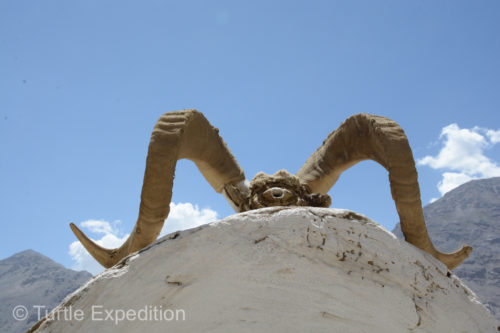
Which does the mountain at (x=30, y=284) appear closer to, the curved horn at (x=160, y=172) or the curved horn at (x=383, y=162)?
the curved horn at (x=160, y=172)

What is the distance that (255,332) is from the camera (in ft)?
5.07

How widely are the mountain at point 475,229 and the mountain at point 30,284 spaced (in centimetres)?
2048

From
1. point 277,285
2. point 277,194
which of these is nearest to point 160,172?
point 277,194

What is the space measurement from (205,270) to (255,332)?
388 mm

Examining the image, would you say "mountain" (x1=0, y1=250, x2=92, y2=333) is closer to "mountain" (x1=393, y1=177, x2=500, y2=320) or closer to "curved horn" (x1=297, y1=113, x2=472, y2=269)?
"curved horn" (x1=297, y1=113, x2=472, y2=269)

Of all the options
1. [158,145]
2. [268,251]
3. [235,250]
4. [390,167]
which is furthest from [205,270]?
[390,167]

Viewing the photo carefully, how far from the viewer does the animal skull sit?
312 centimetres

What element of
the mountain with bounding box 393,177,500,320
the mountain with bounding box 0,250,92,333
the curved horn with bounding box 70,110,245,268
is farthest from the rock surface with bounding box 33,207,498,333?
the mountain with bounding box 0,250,92,333

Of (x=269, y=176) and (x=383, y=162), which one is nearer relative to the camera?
(x=383, y=162)

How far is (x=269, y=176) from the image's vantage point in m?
3.91

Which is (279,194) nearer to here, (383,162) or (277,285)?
(383,162)

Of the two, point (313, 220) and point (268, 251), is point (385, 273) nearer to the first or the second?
point (313, 220)

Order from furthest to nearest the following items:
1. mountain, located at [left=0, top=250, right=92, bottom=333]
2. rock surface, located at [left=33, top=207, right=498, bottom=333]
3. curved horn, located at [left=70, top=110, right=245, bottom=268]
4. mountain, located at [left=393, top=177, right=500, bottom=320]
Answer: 1. mountain, located at [left=0, top=250, right=92, bottom=333]
2. mountain, located at [left=393, top=177, right=500, bottom=320]
3. curved horn, located at [left=70, top=110, right=245, bottom=268]
4. rock surface, located at [left=33, top=207, right=498, bottom=333]

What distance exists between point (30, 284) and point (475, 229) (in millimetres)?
27022
